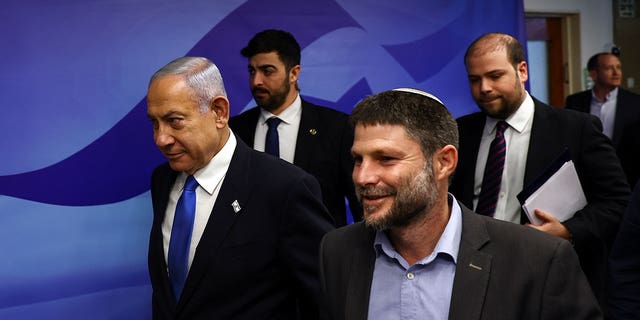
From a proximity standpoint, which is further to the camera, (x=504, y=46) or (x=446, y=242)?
(x=504, y=46)

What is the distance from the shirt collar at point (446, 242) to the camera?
64.3 inches

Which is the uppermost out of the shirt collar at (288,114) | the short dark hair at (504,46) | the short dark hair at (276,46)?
the short dark hair at (276,46)

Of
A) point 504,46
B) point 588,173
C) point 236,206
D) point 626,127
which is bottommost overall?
point 626,127

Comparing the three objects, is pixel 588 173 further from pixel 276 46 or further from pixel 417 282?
pixel 276 46

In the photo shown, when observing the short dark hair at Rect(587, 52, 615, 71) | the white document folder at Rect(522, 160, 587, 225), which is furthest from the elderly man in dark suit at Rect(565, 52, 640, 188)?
the white document folder at Rect(522, 160, 587, 225)

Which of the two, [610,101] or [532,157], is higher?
[532,157]

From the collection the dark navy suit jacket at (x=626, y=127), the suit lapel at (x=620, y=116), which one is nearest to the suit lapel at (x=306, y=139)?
the dark navy suit jacket at (x=626, y=127)

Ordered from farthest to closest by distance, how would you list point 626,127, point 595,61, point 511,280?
point 595,61, point 626,127, point 511,280

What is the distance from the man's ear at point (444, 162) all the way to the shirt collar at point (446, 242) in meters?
0.08

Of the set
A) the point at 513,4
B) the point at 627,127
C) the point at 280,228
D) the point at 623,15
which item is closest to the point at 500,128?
the point at 280,228

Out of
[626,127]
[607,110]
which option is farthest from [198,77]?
[607,110]

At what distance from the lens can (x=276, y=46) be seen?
339cm

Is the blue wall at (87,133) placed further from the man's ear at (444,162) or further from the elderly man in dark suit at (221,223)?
the man's ear at (444,162)

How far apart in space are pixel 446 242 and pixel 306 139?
166 centimetres
